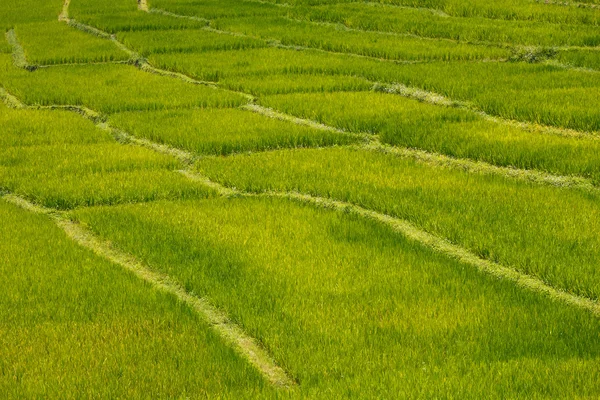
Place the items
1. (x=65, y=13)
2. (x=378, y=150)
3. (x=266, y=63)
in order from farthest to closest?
(x=65, y=13) < (x=266, y=63) < (x=378, y=150)

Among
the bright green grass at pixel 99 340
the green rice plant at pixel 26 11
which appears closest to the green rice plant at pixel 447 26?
the green rice plant at pixel 26 11

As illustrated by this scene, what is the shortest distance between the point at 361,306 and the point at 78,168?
12.0 feet

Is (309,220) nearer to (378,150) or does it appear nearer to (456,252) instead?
(456,252)

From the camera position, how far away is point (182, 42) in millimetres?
13500

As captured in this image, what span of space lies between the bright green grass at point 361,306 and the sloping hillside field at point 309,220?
0.6 inches

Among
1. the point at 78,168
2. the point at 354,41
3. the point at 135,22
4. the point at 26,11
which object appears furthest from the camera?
the point at 26,11

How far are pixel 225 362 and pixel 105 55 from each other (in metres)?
9.07

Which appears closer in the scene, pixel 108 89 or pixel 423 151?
pixel 423 151

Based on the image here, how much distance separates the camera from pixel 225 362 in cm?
445

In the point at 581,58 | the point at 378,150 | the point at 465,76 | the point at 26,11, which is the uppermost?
the point at 581,58

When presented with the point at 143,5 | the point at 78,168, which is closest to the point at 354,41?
the point at 78,168

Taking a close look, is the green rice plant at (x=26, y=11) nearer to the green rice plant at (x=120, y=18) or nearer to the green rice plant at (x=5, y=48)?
the green rice plant at (x=120, y=18)

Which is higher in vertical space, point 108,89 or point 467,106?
point 467,106

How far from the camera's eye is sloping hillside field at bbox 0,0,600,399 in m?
4.39
